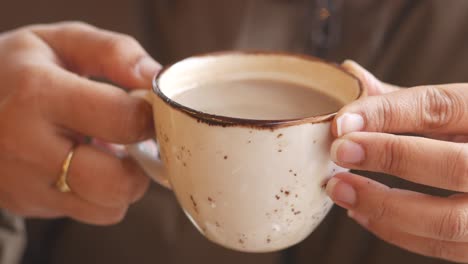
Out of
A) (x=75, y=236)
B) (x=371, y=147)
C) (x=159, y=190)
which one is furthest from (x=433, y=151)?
(x=75, y=236)

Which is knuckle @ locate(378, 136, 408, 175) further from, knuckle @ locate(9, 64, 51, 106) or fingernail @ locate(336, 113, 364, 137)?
knuckle @ locate(9, 64, 51, 106)

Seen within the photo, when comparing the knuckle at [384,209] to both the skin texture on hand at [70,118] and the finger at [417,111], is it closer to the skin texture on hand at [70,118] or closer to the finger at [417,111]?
the finger at [417,111]

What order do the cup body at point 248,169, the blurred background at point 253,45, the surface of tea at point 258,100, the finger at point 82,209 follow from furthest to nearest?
the blurred background at point 253,45, the finger at point 82,209, the surface of tea at point 258,100, the cup body at point 248,169

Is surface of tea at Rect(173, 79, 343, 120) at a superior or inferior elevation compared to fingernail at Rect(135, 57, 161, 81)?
superior

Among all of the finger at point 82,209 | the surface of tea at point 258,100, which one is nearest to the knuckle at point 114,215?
the finger at point 82,209

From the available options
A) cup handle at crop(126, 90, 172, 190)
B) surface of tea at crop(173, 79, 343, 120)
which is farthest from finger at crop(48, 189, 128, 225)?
surface of tea at crop(173, 79, 343, 120)
